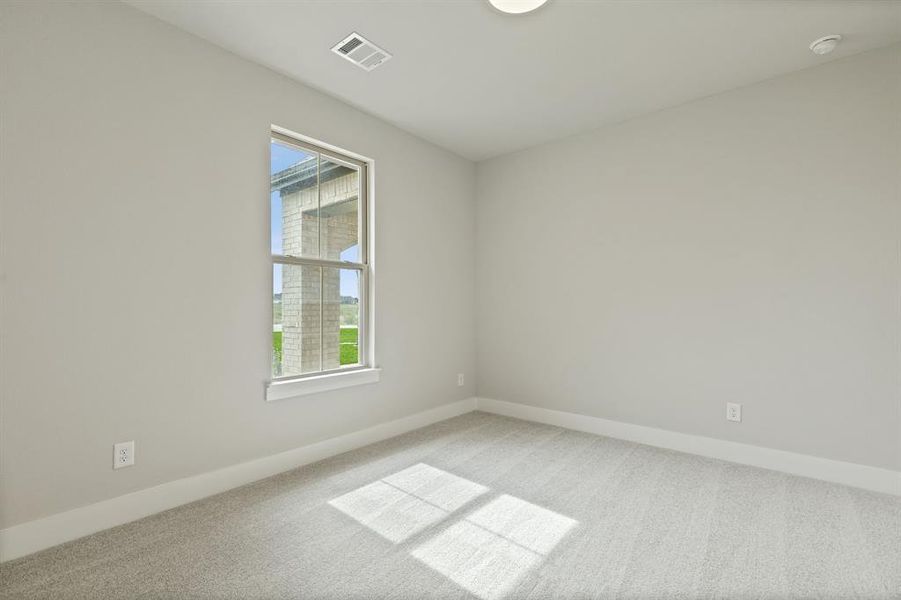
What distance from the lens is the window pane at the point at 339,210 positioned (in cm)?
313

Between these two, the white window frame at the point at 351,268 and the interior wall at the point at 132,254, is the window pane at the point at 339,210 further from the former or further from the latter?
the interior wall at the point at 132,254

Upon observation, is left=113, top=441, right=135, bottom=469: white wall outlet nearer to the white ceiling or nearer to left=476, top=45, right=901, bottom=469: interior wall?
the white ceiling

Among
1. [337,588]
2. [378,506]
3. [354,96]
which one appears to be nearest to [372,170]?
[354,96]

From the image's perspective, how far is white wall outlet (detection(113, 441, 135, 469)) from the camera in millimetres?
2086

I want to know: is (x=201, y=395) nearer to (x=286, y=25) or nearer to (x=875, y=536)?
(x=286, y=25)

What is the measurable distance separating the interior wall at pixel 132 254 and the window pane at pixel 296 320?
0.14m

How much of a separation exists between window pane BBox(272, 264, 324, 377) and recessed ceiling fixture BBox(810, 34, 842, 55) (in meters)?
3.40

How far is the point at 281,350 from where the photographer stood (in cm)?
286

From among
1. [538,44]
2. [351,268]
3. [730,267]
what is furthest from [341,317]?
[730,267]

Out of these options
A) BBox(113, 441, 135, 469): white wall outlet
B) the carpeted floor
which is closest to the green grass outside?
the carpeted floor

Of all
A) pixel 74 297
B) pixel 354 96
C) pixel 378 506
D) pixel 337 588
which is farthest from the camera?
pixel 354 96

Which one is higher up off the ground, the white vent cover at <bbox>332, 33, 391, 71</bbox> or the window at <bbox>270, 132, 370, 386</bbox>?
the white vent cover at <bbox>332, 33, 391, 71</bbox>

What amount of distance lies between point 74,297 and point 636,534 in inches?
114

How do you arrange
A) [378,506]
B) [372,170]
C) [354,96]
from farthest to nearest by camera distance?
[372,170]
[354,96]
[378,506]
